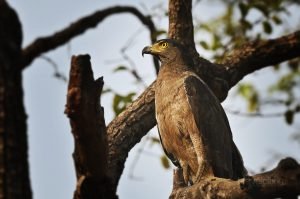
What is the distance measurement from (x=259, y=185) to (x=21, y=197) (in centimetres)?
158

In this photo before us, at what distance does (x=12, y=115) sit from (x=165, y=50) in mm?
4431

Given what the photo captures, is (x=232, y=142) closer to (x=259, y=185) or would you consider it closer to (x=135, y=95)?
(x=135, y=95)

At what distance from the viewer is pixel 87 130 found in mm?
3246

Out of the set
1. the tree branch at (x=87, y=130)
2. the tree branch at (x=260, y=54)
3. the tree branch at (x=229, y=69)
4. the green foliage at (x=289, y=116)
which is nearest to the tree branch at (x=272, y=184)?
the tree branch at (x=87, y=130)

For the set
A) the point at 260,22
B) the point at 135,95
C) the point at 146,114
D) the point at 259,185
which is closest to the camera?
the point at 259,185

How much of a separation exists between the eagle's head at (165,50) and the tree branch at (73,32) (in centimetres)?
12

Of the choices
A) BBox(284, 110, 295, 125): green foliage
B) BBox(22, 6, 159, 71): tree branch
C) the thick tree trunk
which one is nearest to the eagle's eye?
BBox(22, 6, 159, 71): tree branch

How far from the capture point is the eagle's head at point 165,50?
7.02 meters

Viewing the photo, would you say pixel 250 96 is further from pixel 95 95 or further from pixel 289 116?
pixel 95 95

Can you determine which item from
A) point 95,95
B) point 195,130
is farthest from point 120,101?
point 95,95

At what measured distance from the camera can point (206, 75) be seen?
A: 262 inches

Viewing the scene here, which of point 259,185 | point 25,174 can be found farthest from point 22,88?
point 259,185

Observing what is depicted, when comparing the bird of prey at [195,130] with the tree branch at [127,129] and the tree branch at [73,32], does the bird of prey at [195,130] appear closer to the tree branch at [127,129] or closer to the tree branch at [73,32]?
the tree branch at [127,129]

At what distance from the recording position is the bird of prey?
6238mm
